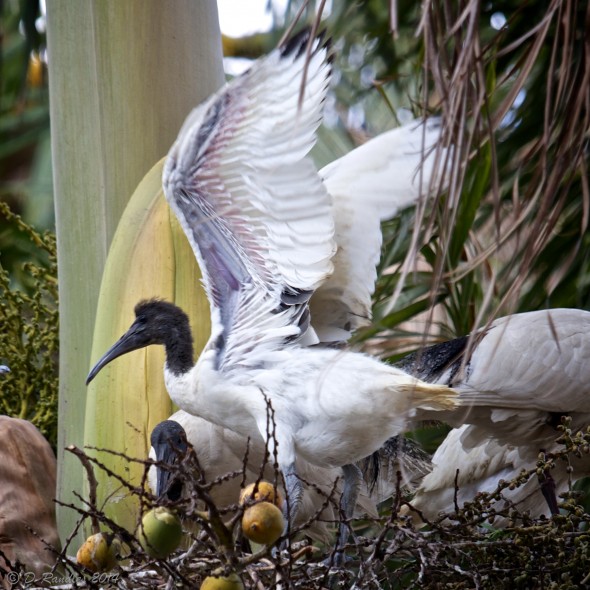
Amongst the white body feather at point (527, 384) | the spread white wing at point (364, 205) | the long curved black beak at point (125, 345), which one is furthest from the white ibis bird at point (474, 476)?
the long curved black beak at point (125, 345)

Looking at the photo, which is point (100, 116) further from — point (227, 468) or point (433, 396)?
point (433, 396)

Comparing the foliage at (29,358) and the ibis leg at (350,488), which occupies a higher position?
the foliage at (29,358)

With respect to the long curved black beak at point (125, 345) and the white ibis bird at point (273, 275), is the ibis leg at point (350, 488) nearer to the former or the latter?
the white ibis bird at point (273, 275)

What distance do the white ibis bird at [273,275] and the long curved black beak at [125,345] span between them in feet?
0.57

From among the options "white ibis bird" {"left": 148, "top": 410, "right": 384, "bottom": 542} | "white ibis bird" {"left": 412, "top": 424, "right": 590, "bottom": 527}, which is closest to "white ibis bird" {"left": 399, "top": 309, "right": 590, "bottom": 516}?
"white ibis bird" {"left": 412, "top": 424, "right": 590, "bottom": 527}

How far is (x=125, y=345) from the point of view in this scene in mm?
2969

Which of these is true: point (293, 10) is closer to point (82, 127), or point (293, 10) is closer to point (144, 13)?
point (144, 13)

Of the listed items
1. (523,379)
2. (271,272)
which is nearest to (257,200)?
(271,272)

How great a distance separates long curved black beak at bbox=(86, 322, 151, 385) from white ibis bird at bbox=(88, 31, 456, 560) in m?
0.17

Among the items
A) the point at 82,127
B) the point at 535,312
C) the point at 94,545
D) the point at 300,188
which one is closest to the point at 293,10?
the point at 82,127

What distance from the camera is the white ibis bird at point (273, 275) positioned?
258cm

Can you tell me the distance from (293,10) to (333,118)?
1.28 metres

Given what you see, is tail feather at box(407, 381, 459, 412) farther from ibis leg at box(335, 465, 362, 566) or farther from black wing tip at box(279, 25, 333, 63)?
black wing tip at box(279, 25, 333, 63)

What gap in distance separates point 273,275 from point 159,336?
39 cm
